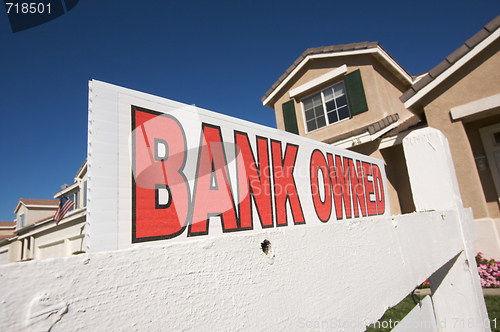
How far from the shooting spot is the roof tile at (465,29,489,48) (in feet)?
20.6

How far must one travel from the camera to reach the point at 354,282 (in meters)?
1.27

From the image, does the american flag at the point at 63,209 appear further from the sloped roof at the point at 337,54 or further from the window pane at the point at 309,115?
the window pane at the point at 309,115

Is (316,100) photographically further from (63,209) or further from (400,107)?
(63,209)

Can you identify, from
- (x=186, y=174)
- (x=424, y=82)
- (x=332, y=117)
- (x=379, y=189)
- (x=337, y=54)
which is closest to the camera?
(x=186, y=174)

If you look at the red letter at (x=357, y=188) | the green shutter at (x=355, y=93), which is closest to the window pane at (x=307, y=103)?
A: the green shutter at (x=355, y=93)

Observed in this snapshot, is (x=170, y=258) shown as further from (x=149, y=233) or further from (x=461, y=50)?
(x=461, y=50)

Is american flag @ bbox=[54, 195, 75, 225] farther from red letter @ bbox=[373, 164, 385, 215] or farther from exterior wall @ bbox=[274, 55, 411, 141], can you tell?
red letter @ bbox=[373, 164, 385, 215]

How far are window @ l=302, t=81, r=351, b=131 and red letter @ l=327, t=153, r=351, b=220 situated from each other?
596cm

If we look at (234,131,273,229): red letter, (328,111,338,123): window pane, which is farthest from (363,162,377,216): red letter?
(328,111,338,123): window pane

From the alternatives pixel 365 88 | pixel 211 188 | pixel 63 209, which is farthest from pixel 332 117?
pixel 63 209

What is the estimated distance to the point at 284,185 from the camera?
291cm

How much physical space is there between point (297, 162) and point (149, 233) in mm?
1822

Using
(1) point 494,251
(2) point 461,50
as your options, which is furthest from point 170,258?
(2) point 461,50

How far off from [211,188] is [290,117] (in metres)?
8.74
